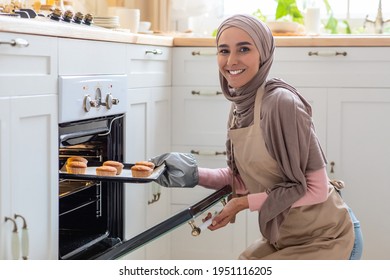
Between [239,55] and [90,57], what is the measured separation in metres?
0.48

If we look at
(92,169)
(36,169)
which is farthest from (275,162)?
(36,169)

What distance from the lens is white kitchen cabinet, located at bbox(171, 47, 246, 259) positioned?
3.35 m

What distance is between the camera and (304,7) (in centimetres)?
391

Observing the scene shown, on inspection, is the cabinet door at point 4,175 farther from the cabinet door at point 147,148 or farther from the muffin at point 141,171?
the cabinet door at point 147,148

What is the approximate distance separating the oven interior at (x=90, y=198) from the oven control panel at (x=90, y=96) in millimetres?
33

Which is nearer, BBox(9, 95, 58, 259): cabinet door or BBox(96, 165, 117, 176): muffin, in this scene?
BBox(9, 95, 58, 259): cabinet door

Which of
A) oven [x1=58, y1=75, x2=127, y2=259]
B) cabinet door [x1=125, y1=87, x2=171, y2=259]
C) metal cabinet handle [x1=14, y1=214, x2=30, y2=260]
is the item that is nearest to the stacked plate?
cabinet door [x1=125, y1=87, x2=171, y2=259]

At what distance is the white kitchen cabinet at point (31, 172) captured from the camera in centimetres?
187

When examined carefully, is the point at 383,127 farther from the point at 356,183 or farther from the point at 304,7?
the point at 304,7

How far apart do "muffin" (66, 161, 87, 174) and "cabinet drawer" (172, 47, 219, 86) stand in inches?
50.1

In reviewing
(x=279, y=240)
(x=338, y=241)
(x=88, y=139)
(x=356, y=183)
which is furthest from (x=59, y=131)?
(x=356, y=183)

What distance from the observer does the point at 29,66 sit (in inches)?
77.5

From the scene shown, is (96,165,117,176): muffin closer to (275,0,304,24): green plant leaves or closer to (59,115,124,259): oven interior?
(59,115,124,259): oven interior

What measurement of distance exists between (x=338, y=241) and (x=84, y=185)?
0.81 m
